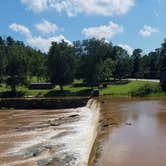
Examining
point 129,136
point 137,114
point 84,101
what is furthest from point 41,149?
point 84,101

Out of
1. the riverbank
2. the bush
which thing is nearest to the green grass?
the bush

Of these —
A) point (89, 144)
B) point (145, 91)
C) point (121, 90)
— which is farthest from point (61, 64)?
point (89, 144)

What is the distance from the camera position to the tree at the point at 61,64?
206 ft

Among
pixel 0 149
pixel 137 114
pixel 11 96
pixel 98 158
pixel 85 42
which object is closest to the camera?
pixel 98 158

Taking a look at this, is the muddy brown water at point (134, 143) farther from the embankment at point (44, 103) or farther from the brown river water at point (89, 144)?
the embankment at point (44, 103)

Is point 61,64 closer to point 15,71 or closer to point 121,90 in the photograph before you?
point 15,71

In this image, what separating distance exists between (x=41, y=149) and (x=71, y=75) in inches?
1742

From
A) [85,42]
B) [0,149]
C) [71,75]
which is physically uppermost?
[85,42]

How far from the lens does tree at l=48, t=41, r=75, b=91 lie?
206 ft

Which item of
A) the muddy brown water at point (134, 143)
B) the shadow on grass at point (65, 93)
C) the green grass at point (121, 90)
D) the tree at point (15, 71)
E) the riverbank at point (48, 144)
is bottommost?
the riverbank at point (48, 144)

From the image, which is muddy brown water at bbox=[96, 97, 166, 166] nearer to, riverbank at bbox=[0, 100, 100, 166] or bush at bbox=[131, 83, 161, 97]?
riverbank at bbox=[0, 100, 100, 166]

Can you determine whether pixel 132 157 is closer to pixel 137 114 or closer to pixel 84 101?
pixel 137 114

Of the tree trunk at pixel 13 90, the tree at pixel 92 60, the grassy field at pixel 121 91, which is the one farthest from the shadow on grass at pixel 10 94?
the tree at pixel 92 60

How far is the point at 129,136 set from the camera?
1834cm
